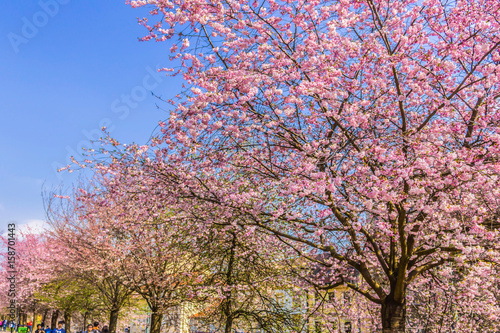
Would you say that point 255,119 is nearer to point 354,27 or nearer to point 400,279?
point 354,27

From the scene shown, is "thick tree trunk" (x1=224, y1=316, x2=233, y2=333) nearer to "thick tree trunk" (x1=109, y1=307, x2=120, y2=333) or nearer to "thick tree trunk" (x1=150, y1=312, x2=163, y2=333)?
"thick tree trunk" (x1=150, y1=312, x2=163, y2=333)

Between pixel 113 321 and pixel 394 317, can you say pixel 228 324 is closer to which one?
pixel 394 317

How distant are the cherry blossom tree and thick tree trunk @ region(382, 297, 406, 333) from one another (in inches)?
0.9

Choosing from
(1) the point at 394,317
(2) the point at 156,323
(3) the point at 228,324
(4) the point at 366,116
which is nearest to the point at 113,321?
(2) the point at 156,323

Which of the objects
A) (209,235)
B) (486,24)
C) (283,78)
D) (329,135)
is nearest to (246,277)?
(209,235)

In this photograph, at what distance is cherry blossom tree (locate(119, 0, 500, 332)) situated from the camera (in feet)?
21.2

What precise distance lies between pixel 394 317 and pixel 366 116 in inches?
159

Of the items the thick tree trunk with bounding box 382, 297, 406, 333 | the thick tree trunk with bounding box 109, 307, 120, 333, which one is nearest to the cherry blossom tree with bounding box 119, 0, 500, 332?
the thick tree trunk with bounding box 382, 297, 406, 333

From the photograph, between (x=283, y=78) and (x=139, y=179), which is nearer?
(x=283, y=78)

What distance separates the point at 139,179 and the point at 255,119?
299cm

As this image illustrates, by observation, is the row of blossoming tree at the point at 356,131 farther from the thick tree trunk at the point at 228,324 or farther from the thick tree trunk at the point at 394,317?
the thick tree trunk at the point at 228,324

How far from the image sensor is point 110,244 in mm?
16344

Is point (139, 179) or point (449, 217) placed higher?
point (139, 179)

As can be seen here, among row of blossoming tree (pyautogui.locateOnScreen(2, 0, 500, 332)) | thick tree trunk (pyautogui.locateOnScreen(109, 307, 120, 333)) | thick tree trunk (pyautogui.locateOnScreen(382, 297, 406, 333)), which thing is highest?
row of blossoming tree (pyautogui.locateOnScreen(2, 0, 500, 332))
